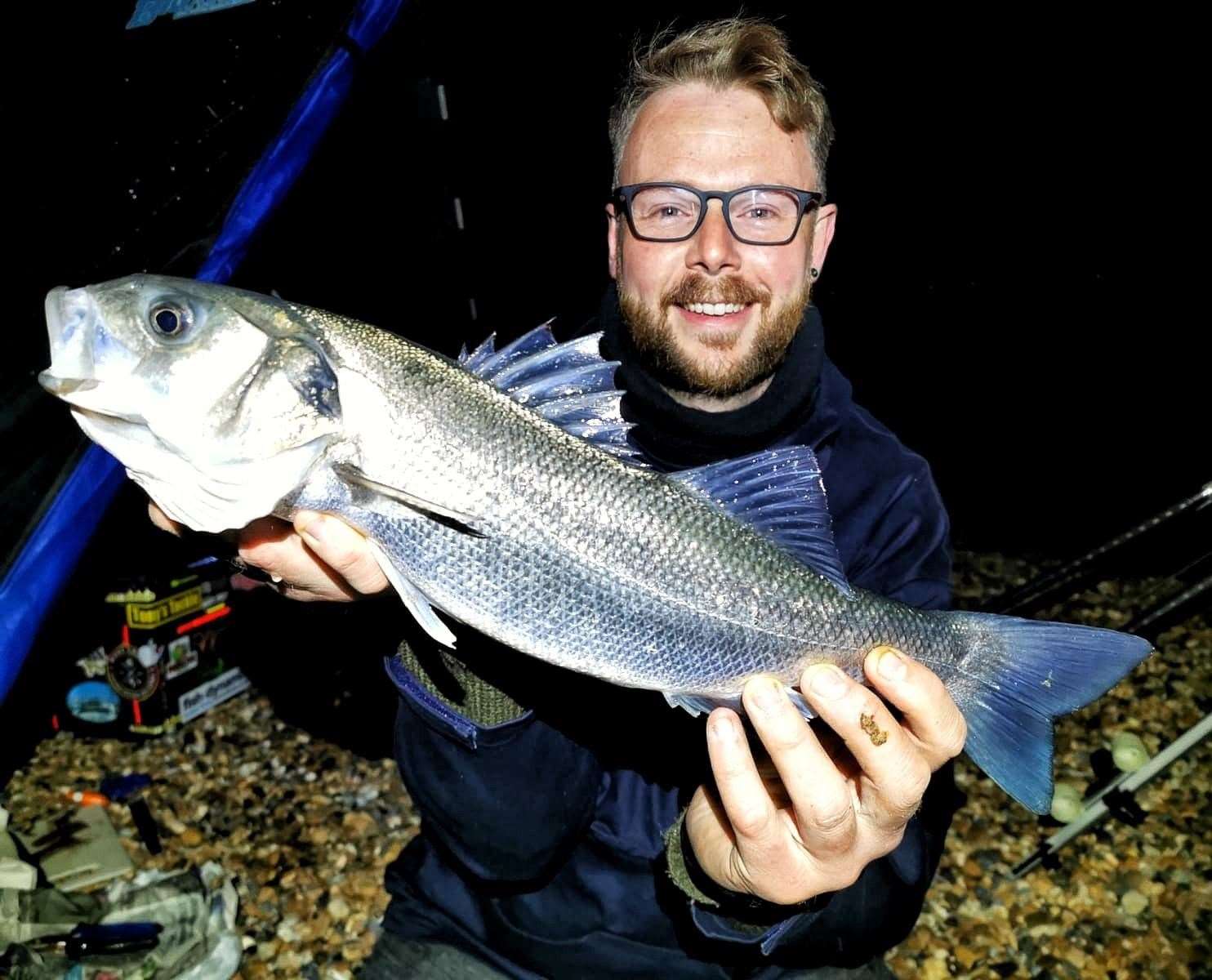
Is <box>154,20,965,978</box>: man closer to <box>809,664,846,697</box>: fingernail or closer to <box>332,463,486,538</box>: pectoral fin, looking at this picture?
<box>809,664,846,697</box>: fingernail

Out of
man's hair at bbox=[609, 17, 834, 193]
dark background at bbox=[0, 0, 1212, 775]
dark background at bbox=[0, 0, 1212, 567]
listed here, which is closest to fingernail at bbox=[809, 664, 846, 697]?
man's hair at bbox=[609, 17, 834, 193]

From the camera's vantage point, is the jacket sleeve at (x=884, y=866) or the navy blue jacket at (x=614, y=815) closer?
the jacket sleeve at (x=884, y=866)

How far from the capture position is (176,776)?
4.18m

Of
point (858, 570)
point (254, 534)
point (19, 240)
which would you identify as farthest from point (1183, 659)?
point (19, 240)

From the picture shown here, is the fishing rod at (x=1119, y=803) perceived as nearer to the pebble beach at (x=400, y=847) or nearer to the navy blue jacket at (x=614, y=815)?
the pebble beach at (x=400, y=847)

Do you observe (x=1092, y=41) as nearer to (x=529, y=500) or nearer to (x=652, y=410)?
(x=652, y=410)

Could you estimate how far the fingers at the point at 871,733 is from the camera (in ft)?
6.41

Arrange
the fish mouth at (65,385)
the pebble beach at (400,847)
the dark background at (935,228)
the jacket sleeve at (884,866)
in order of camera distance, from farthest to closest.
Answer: the dark background at (935,228)
the pebble beach at (400,847)
the jacket sleeve at (884,866)
the fish mouth at (65,385)

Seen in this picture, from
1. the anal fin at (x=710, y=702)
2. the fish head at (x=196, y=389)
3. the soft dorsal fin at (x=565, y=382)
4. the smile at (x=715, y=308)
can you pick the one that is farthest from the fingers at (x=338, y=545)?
the smile at (x=715, y=308)

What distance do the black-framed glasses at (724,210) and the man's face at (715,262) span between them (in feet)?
0.11

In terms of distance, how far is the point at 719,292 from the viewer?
2.94m

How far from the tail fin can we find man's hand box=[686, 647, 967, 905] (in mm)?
192

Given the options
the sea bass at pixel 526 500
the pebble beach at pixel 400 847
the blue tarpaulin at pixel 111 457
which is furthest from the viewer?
the pebble beach at pixel 400 847

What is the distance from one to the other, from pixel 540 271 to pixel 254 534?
948 cm
